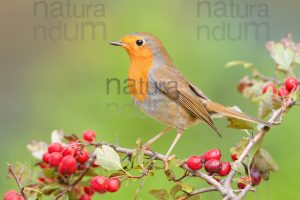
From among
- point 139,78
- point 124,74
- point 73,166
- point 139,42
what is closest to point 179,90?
point 139,78

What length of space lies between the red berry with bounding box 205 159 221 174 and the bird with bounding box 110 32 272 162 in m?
0.83

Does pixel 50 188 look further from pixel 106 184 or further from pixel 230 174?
pixel 230 174

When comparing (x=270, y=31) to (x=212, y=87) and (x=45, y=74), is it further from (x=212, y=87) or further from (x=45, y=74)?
(x=45, y=74)

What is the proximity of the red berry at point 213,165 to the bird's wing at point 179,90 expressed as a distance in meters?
0.87

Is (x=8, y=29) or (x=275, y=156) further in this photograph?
(x=8, y=29)

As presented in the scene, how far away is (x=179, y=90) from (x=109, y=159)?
1034mm

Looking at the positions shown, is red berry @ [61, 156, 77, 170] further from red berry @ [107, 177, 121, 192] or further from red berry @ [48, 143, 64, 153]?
red berry @ [107, 177, 121, 192]

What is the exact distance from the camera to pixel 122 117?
400cm

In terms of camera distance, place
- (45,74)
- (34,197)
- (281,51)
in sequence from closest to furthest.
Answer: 1. (34,197)
2. (281,51)
3. (45,74)

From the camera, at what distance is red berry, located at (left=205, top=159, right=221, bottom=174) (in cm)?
192

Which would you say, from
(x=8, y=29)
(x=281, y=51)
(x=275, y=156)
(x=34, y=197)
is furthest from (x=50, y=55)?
(x=34, y=197)

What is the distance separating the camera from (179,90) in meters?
2.86

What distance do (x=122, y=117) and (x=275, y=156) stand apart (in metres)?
1.04

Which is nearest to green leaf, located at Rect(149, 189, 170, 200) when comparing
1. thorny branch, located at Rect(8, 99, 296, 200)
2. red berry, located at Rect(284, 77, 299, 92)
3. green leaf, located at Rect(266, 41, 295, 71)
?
thorny branch, located at Rect(8, 99, 296, 200)
